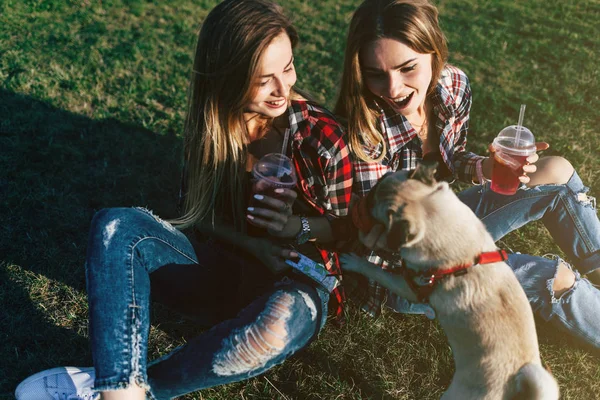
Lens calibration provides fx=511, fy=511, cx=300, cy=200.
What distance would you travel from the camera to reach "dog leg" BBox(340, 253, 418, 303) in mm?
3217

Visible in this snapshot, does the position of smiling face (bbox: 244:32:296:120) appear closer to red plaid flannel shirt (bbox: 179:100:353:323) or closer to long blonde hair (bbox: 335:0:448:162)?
red plaid flannel shirt (bbox: 179:100:353:323)

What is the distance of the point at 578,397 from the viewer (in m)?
3.36

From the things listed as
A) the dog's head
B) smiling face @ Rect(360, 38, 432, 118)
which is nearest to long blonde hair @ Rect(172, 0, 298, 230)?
smiling face @ Rect(360, 38, 432, 118)

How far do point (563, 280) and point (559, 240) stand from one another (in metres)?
0.44

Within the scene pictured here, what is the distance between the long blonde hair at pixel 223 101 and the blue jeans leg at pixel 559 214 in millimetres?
1753

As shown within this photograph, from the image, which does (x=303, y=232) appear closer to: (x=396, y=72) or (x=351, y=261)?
(x=351, y=261)

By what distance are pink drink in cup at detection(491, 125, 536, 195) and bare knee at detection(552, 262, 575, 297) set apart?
563 millimetres

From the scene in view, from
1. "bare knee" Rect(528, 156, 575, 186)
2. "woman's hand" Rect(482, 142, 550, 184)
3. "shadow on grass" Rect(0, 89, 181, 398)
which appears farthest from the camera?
"shadow on grass" Rect(0, 89, 181, 398)

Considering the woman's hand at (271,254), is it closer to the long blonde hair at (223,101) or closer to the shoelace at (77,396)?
the long blonde hair at (223,101)

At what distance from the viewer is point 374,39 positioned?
3244 mm

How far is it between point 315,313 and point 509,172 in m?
1.51

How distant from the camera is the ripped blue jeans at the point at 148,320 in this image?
2.68 metres

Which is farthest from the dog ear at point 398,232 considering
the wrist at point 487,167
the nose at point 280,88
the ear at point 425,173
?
the wrist at point 487,167

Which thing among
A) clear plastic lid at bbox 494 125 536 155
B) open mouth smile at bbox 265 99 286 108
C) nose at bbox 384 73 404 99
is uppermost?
nose at bbox 384 73 404 99
